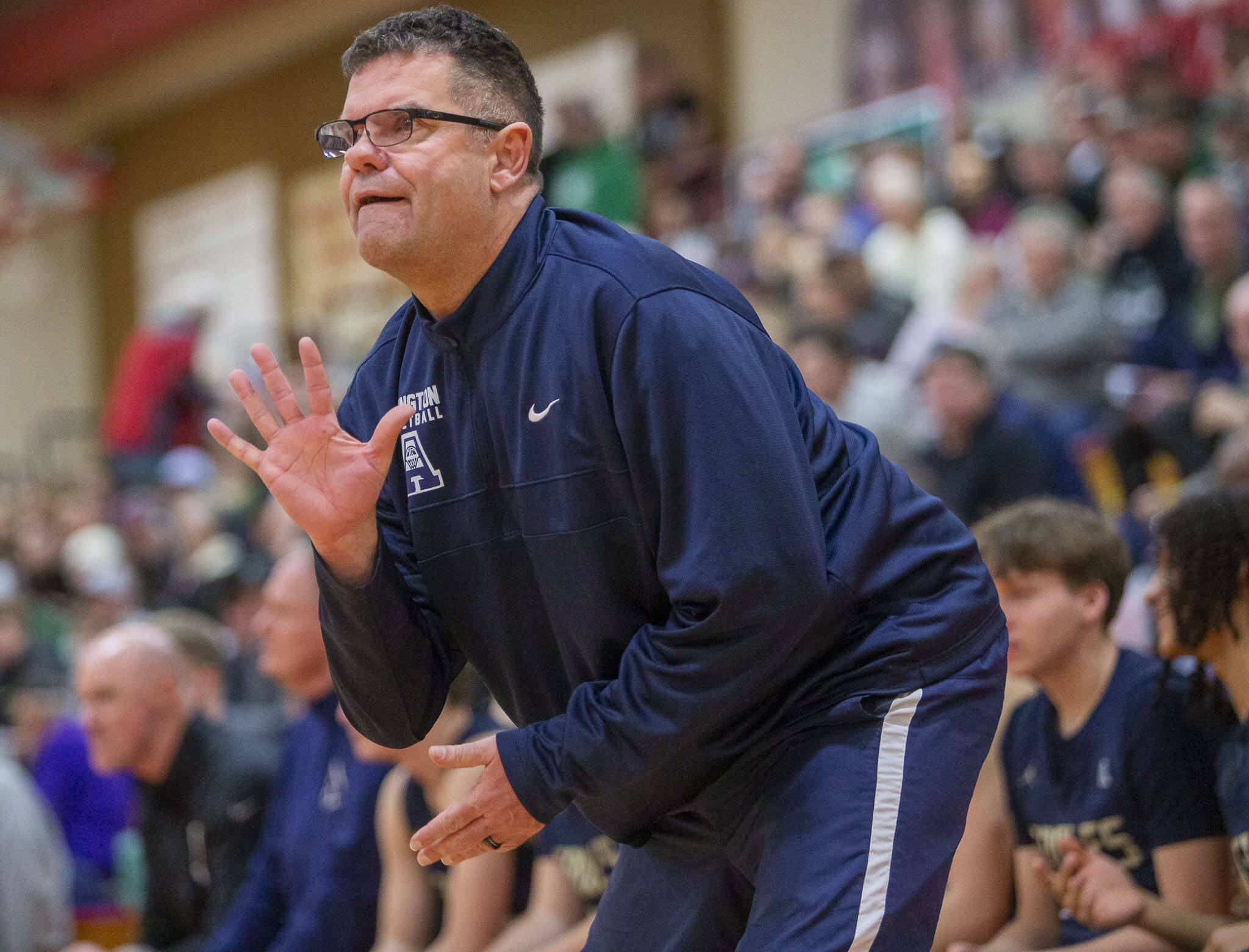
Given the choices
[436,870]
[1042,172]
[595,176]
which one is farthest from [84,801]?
[595,176]

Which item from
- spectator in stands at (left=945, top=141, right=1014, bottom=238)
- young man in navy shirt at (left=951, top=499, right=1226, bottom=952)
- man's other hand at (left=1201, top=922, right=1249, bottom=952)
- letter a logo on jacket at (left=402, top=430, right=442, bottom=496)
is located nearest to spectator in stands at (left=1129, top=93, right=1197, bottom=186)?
spectator in stands at (left=945, top=141, right=1014, bottom=238)

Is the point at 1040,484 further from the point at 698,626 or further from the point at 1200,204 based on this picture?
the point at 698,626

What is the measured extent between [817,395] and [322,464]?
5.87ft

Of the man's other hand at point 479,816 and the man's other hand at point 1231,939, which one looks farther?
the man's other hand at point 1231,939

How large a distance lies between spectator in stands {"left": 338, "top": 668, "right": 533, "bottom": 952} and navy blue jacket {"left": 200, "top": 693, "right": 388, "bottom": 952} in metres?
0.05

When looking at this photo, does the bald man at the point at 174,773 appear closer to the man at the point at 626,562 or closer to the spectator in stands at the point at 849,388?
the spectator in stands at the point at 849,388

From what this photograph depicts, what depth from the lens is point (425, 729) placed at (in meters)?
2.06

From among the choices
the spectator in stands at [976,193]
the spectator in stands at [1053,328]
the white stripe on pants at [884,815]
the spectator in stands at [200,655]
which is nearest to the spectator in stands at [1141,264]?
the spectator in stands at [1053,328]

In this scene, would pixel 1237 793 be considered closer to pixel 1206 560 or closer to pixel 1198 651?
pixel 1198 651

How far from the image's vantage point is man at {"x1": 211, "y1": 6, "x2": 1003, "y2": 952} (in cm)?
175

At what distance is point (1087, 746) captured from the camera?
279 centimetres

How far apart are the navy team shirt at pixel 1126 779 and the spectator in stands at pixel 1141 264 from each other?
129 inches

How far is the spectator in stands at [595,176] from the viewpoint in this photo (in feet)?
34.9

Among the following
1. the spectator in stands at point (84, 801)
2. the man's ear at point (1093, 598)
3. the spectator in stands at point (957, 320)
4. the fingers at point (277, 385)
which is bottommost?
the spectator in stands at point (84, 801)
